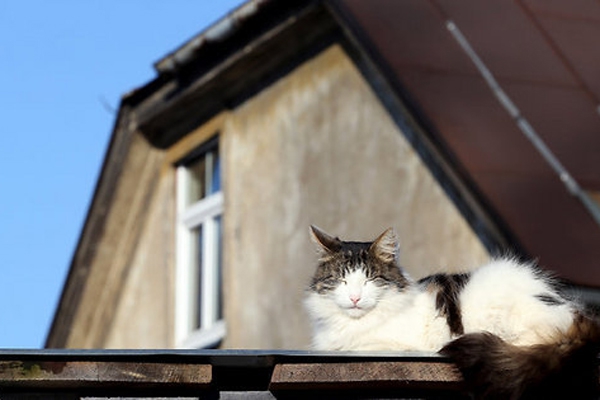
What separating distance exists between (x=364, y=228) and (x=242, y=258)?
202cm

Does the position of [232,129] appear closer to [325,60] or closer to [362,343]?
[325,60]

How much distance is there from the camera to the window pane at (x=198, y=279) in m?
14.4

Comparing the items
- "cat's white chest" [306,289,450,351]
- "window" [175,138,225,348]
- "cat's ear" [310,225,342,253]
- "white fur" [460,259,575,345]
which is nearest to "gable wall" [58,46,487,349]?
"window" [175,138,225,348]

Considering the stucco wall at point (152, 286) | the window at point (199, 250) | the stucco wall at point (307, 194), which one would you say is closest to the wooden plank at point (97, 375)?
the stucco wall at point (307, 194)

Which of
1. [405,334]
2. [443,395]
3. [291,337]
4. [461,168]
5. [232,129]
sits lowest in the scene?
[443,395]

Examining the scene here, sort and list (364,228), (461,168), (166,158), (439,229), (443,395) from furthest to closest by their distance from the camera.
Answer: (166,158) < (364,228) < (439,229) < (461,168) < (443,395)

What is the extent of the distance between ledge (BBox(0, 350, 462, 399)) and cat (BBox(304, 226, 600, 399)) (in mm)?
154

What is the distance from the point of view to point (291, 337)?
40.9ft

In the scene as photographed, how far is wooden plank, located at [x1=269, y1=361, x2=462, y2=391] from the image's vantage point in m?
5.06

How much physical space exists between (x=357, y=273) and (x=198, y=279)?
27.0 feet

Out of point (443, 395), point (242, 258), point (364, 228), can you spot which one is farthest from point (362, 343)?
point (242, 258)

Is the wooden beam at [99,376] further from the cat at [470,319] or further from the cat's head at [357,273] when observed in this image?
the cat's head at [357,273]

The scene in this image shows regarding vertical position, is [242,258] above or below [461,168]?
above

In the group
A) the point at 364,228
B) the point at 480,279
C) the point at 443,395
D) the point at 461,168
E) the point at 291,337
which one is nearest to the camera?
the point at 443,395
